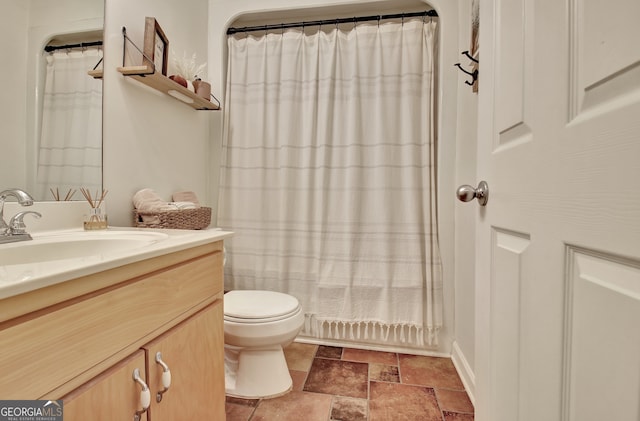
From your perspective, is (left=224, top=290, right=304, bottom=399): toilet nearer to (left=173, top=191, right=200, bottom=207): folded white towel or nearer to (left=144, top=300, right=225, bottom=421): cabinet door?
(left=144, top=300, right=225, bottom=421): cabinet door

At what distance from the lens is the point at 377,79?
1.83 m

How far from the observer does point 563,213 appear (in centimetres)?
46

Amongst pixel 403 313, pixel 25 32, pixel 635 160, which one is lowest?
pixel 403 313

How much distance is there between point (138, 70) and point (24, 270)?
111 centimetres

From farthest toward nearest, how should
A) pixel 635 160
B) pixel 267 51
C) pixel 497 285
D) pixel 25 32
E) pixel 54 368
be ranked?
1. pixel 267 51
2. pixel 25 32
3. pixel 497 285
4. pixel 54 368
5. pixel 635 160

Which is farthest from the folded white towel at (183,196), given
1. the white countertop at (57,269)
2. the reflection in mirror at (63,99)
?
the white countertop at (57,269)

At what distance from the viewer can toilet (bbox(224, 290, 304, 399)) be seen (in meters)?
1.34

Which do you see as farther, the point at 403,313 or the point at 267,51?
the point at 267,51

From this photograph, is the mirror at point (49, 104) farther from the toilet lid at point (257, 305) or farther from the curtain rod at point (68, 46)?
the toilet lid at point (257, 305)

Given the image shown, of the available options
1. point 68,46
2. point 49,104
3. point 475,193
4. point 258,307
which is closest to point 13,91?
point 49,104

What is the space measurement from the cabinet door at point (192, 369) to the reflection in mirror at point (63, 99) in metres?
0.73

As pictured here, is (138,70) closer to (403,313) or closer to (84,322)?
(84,322)

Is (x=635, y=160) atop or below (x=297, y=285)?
atop

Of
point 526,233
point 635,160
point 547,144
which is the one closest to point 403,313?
point 526,233
